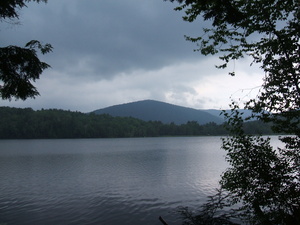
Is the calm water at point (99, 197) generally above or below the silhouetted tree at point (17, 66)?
below

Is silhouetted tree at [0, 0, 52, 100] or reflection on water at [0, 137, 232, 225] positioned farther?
reflection on water at [0, 137, 232, 225]

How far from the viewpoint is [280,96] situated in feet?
25.9

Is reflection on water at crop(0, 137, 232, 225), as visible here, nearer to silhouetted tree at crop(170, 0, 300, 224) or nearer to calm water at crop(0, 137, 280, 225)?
calm water at crop(0, 137, 280, 225)

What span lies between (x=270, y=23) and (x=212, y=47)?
2.20 meters

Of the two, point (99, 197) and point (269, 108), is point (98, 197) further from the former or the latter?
point (269, 108)

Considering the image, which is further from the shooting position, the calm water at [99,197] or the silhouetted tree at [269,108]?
the calm water at [99,197]

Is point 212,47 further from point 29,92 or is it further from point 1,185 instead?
point 1,185

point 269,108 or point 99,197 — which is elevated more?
point 269,108

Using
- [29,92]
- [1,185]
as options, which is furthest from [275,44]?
[1,185]

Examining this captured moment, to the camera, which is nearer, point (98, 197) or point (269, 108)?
point (269, 108)

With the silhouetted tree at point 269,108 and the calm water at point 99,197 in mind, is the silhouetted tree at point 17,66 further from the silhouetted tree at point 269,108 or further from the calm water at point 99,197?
the calm water at point 99,197

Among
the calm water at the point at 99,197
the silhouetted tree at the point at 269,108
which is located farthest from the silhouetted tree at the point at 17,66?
the calm water at the point at 99,197

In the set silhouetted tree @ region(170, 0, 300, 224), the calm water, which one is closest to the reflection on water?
the calm water

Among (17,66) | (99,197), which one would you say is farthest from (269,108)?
(99,197)
